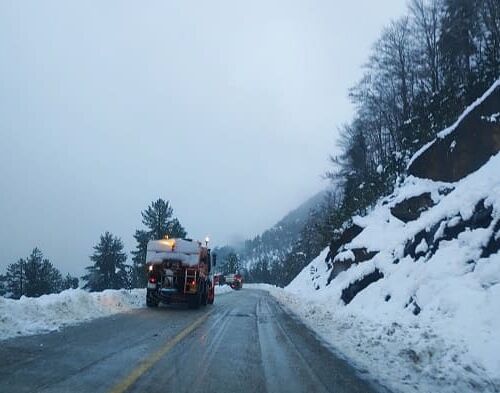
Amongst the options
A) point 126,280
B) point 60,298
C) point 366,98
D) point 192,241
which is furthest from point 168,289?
point 126,280

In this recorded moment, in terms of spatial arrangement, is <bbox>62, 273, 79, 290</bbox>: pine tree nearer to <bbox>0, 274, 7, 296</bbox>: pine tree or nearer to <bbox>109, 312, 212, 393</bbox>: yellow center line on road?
<bbox>0, 274, 7, 296</bbox>: pine tree

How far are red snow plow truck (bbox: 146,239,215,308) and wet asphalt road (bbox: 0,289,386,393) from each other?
9.91 meters

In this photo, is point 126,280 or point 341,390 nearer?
point 341,390

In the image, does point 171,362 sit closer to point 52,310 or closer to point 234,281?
point 52,310

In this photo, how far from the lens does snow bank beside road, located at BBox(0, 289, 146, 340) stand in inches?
523

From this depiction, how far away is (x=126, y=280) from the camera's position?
68938 mm

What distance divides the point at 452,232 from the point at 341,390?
A: 10627 mm

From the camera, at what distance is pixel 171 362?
363 inches

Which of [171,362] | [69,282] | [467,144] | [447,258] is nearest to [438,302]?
[447,258]

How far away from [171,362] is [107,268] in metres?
61.9

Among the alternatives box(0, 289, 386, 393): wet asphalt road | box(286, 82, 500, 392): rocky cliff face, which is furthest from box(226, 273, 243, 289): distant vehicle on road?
box(0, 289, 386, 393): wet asphalt road

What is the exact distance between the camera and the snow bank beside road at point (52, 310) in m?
13.3

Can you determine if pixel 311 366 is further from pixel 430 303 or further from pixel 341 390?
pixel 430 303

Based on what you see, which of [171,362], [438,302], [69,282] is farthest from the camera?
[69,282]
